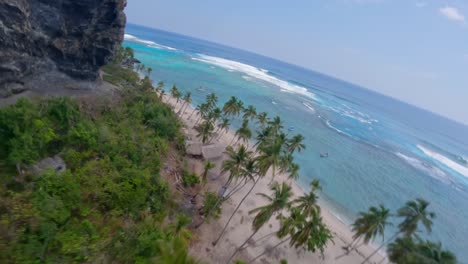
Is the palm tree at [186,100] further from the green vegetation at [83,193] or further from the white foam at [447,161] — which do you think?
the white foam at [447,161]

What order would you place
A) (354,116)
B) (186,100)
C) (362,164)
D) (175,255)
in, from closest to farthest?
(175,255)
(186,100)
(362,164)
(354,116)

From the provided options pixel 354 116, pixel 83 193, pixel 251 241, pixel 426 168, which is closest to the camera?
pixel 83 193

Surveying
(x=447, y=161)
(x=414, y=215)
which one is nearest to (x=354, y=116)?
(x=447, y=161)

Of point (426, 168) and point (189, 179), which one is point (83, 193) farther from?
point (426, 168)

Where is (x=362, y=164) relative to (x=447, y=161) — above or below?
below

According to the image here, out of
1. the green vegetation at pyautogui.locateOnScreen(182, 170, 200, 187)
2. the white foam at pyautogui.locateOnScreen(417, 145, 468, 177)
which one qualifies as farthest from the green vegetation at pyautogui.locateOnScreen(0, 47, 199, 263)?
the white foam at pyautogui.locateOnScreen(417, 145, 468, 177)

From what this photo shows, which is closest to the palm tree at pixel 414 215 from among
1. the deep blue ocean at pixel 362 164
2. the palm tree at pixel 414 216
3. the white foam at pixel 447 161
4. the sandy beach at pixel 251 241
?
the palm tree at pixel 414 216
